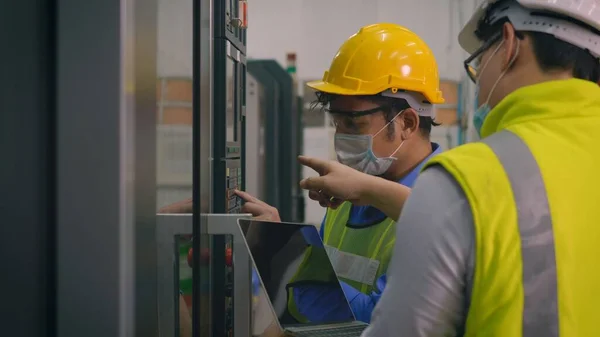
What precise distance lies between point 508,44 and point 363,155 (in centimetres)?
80

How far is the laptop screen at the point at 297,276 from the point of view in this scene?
1092 mm

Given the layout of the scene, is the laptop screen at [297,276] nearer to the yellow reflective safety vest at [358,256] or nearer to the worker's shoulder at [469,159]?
the yellow reflective safety vest at [358,256]

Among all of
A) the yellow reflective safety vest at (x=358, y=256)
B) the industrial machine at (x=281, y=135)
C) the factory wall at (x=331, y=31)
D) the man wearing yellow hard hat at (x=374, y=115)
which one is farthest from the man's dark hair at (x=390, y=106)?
the factory wall at (x=331, y=31)

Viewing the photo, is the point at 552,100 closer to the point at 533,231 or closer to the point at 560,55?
the point at 560,55

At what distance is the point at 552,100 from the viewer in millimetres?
714

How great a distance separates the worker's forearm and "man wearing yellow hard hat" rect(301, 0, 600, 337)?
0.46 metres

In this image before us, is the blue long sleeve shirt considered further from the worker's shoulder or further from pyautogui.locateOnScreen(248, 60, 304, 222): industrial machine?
pyautogui.locateOnScreen(248, 60, 304, 222): industrial machine

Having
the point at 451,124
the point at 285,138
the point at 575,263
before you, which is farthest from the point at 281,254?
the point at 451,124

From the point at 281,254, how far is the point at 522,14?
2.05ft

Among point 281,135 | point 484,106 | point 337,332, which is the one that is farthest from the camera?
point 281,135

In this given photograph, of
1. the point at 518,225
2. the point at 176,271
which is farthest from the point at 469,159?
the point at 176,271

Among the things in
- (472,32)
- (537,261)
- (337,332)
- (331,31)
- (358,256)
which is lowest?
(337,332)

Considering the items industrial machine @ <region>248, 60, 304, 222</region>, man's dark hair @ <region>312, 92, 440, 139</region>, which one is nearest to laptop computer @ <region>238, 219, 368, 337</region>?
man's dark hair @ <region>312, 92, 440, 139</region>

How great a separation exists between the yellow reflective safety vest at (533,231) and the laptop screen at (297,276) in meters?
0.49
